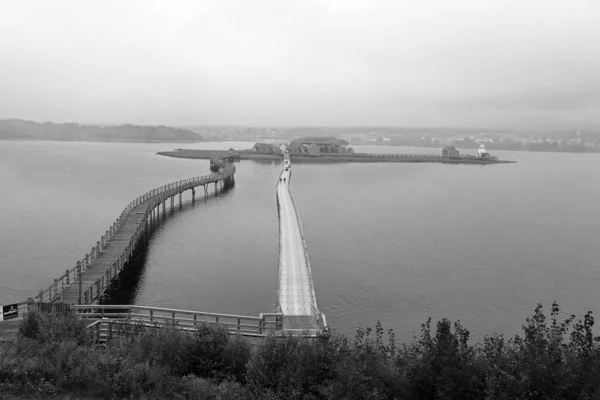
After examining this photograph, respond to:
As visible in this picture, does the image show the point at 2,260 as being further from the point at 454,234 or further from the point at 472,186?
the point at 472,186

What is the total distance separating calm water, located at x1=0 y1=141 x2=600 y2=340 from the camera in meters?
30.9

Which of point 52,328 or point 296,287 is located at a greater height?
point 52,328

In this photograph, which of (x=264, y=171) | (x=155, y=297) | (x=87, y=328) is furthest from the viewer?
(x=264, y=171)

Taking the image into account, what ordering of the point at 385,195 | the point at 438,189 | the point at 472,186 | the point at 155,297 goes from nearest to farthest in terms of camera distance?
1. the point at 155,297
2. the point at 385,195
3. the point at 438,189
4. the point at 472,186

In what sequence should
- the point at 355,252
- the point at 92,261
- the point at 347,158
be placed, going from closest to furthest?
the point at 92,261 < the point at 355,252 < the point at 347,158

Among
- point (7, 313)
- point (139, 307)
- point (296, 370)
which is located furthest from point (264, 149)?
point (296, 370)

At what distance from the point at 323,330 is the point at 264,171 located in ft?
354

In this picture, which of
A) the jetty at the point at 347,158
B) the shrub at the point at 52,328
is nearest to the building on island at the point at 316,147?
the jetty at the point at 347,158

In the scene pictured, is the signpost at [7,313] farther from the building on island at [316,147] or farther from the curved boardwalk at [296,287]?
the building on island at [316,147]

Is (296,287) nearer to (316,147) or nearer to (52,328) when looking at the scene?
(52,328)

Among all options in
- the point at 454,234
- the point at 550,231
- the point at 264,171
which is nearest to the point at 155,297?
the point at 454,234

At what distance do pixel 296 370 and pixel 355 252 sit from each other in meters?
29.8

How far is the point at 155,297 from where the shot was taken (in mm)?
31438

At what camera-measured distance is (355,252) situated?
141 feet
